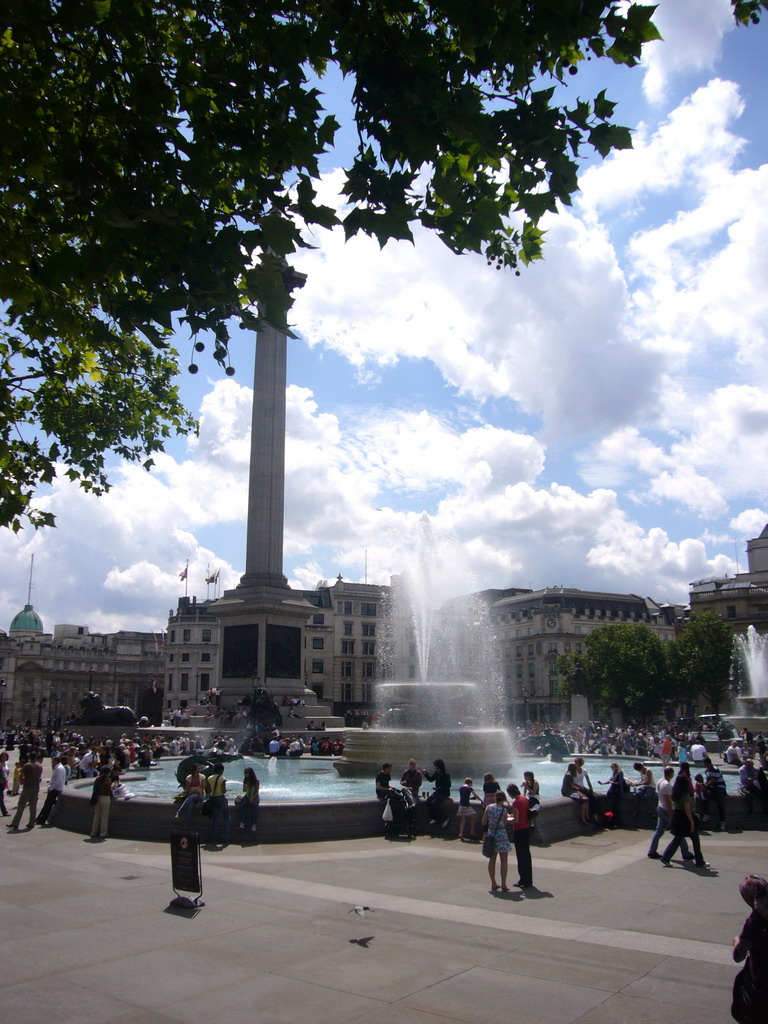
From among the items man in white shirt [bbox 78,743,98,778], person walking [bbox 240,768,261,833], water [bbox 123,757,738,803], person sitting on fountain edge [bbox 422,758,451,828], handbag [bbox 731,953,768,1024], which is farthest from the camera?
man in white shirt [bbox 78,743,98,778]

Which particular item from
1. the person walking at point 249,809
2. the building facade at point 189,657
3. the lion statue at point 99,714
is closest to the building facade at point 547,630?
the building facade at point 189,657

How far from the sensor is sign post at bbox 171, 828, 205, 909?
9.57 m

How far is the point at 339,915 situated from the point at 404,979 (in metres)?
2.42

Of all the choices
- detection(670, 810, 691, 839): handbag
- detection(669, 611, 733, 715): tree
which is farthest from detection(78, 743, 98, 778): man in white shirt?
detection(669, 611, 733, 715): tree

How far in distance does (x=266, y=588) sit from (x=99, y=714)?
11530 mm

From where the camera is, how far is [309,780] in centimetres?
2512

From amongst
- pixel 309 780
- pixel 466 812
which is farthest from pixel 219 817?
pixel 309 780

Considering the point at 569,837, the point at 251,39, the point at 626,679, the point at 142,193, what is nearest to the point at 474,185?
the point at 251,39

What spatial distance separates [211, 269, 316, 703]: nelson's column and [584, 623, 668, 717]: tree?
41.3 meters

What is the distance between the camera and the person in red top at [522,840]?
430 inches

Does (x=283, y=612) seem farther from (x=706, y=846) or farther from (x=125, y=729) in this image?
(x=706, y=846)

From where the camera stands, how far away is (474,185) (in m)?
7.76

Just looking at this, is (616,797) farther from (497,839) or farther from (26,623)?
(26,623)

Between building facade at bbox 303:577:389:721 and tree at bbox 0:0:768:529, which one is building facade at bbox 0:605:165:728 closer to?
building facade at bbox 303:577:389:721
